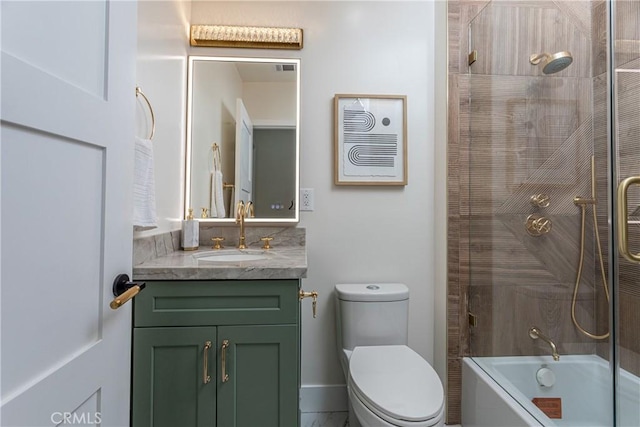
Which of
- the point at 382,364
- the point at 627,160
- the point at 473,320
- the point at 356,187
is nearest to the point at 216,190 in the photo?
the point at 356,187

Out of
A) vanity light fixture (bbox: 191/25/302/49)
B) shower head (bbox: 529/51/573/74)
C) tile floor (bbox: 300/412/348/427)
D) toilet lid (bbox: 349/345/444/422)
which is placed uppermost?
vanity light fixture (bbox: 191/25/302/49)

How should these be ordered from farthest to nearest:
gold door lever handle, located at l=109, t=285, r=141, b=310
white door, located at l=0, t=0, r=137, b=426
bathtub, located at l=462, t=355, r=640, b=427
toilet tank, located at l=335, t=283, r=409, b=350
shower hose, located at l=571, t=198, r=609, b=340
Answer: toilet tank, located at l=335, t=283, r=409, b=350 → shower hose, located at l=571, t=198, r=609, b=340 → bathtub, located at l=462, t=355, r=640, b=427 → gold door lever handle, located at l=109, t=285, r=141, b=310 → white door, located at l=0, t=0, r=137, b=426

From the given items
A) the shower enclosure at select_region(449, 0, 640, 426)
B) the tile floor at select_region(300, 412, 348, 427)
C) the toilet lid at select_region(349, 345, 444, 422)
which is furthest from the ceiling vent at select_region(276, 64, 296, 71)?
the tile floor at select_region(300, 412, 348, 427)

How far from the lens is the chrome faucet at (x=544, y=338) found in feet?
4.73

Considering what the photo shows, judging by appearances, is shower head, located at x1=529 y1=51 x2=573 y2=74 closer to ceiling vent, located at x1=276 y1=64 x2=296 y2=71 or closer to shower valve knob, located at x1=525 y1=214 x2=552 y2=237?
shower valve knob, located at x1=525 y1=214 x2=552 y2=237

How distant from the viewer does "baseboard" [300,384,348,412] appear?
1763mm

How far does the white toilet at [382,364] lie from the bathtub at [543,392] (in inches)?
13.3

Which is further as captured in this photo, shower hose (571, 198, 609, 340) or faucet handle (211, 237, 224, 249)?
faucet handle (211, 237, 224, 249)

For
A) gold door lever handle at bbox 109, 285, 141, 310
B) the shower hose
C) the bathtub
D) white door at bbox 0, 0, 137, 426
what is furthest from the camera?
A: the shower hose

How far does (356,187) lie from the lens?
1.82 meters

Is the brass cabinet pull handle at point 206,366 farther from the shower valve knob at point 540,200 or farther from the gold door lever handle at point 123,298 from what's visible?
the shower valve knob at point 540,200

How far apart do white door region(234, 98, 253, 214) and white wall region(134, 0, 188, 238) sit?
29 centimetres

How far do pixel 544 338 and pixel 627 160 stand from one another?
0.81m

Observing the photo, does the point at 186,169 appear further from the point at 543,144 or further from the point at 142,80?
the point at 543,144
